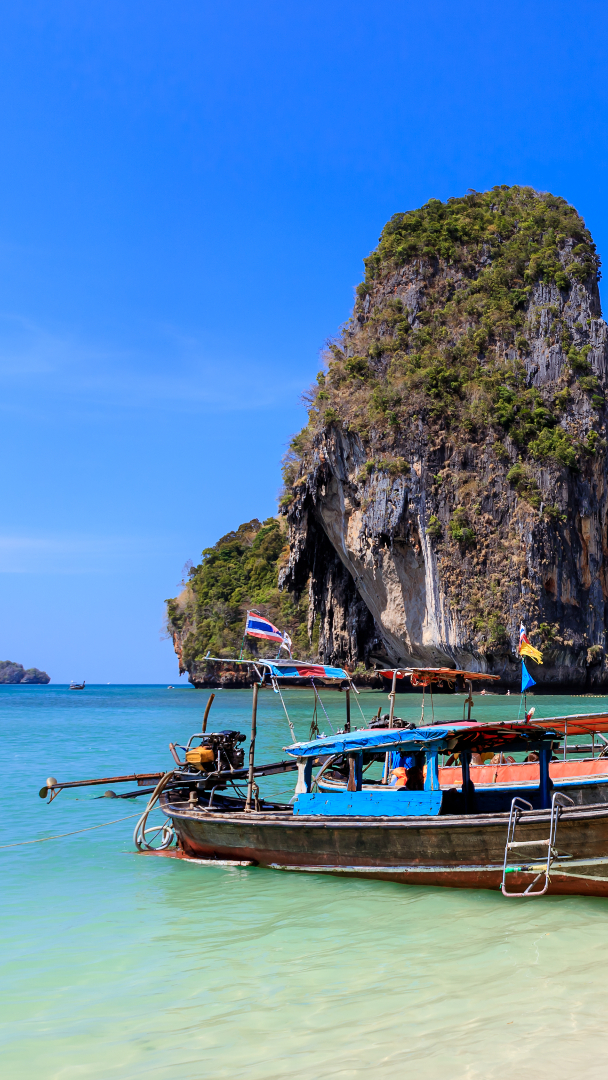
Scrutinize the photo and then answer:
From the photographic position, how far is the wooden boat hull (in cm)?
838

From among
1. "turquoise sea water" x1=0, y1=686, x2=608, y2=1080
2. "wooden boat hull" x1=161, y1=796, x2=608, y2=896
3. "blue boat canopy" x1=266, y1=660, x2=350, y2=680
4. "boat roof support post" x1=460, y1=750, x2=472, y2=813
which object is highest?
"blue boat canopy" x1=266, y1=660, x2=350, y2=680

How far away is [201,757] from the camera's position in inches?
487

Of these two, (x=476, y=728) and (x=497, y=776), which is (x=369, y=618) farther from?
(x=476, y=728)

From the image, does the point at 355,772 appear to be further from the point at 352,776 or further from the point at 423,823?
the point at 423,823

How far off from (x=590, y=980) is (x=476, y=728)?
313 centimetres

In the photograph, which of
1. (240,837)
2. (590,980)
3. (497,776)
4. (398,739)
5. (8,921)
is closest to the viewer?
(590,980)

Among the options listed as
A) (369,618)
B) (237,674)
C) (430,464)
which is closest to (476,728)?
(430,464)

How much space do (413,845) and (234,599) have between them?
74.5 meters

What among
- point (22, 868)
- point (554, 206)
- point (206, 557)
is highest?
point (554, 206)

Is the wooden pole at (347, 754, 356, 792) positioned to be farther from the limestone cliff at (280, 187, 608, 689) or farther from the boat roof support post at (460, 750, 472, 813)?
the limestone cliff at (280, 187, 608, 689)

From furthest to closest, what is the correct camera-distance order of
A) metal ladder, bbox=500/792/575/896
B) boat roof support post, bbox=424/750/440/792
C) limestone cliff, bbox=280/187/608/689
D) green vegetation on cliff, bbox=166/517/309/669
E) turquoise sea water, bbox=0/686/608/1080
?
green vegetation on cliff, bbox=166/517/309/669
limestone cliff, bbox=280/187/608/689
boat roof support post, bbox=424/750/440/792
metal ladder, bbox=500/792/575/896
turquoise sea water, bbox=0/686/608/1080

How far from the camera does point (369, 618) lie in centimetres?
5816

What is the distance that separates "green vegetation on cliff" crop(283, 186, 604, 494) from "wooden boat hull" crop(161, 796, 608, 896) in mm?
37083

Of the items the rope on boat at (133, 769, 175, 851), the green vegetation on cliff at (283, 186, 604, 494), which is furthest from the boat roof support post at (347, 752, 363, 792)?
the green vegetation on cliff at (283, 186, 604, 494)
